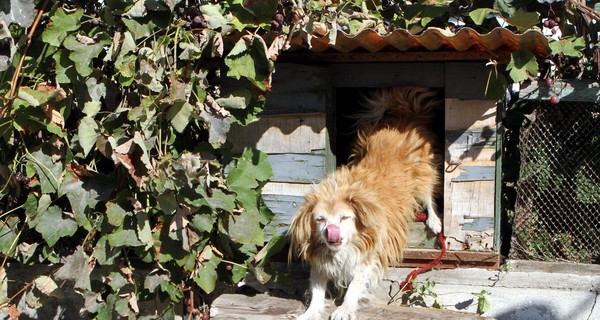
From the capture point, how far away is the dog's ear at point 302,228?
476 cm

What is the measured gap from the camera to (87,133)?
4480mm

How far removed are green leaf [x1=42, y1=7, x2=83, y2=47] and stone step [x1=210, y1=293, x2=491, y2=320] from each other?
171cm

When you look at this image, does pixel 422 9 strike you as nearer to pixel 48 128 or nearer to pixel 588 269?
pixel 588 269

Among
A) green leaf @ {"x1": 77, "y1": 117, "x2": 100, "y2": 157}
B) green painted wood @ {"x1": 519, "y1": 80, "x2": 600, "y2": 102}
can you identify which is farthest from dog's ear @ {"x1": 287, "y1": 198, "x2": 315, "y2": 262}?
green painted wood @ {"x1": 519, "y1": 80, "x2": 600, "y2": 102}

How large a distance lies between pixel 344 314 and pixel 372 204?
0.62 meters

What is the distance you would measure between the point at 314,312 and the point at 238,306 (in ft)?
1.46

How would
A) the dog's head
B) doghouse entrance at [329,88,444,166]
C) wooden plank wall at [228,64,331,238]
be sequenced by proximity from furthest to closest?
doghouse entrance at [329,88,444,166], wooden plank wall at [228,64,331,238], the dog's head

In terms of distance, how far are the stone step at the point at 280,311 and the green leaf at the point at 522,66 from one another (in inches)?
51.6

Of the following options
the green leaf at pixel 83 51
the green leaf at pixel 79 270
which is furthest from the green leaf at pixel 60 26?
the green leaf at pixel 79 270

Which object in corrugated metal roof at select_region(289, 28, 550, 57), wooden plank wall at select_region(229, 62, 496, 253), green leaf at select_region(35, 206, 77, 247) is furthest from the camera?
wooden plank wall at select_region(229, 62, 496, 253)

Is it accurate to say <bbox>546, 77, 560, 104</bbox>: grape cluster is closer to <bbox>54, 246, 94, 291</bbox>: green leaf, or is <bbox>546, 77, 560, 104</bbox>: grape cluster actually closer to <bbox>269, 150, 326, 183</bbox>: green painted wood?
<bbox>269, 150, 326, 183</bbox>: green painted wood

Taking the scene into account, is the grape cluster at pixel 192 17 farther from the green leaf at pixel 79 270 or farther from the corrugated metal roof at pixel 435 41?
the green leaf at pixel 79 270

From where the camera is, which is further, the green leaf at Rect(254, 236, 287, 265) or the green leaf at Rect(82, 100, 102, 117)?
the green leaf at Rect(254, 236, 287, 265)

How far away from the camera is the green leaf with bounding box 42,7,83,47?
4562mm
